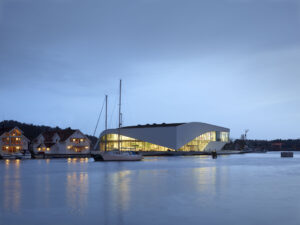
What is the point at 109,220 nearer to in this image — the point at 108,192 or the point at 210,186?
the point at 108,192

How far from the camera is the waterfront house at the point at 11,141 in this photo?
88812 mm

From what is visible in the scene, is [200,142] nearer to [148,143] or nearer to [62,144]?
[148,143]

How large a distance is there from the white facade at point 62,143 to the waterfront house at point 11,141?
6.36 metres

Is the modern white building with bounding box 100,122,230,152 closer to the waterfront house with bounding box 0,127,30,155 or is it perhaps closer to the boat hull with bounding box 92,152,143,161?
the waterfront house with bounding box 0,127,30,155

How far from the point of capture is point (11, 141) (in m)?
90.1

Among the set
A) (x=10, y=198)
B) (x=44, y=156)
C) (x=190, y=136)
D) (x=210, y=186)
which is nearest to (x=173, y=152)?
(x=190, y=136)

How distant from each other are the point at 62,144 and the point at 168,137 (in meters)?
36.7

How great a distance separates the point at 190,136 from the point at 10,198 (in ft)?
347

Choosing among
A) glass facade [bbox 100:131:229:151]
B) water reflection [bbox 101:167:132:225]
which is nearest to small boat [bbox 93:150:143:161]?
water reflection [bbox 101:167:132:225]

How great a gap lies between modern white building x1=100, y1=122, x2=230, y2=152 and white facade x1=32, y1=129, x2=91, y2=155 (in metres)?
15.5

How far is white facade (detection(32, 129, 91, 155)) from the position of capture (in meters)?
96.9

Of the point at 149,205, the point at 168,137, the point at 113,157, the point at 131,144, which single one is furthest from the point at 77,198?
the point at 131,144

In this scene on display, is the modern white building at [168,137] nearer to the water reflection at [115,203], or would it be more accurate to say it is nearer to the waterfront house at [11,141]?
the waterfront house at [11,141]

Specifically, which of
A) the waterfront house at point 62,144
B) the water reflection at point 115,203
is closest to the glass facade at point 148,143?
the waterfront house at point 62,144
